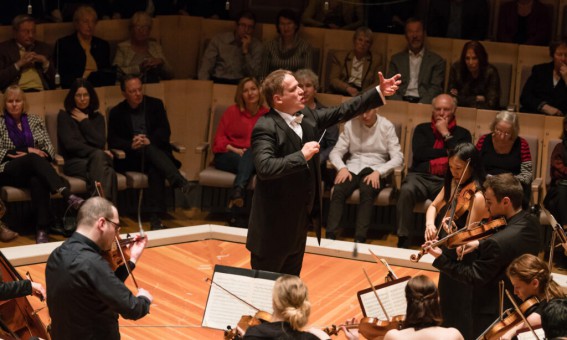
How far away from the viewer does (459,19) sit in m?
6.98

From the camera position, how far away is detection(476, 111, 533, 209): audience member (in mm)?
5781

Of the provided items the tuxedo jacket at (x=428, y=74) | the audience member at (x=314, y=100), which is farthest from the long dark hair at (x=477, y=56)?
the audience member at (x=314, y=100)

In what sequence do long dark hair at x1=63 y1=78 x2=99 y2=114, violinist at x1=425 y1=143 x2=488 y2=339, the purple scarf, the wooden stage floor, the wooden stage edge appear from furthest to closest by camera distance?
long dark hair at x1=63 y1=78 x2=99 y2=114 → the purple scarf → the wooden stage edge → the wooden stage floor → violinist at x1=425 y1=143 x2=488 y2=339

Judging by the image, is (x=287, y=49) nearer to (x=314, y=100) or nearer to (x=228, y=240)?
(x=314, y=100)

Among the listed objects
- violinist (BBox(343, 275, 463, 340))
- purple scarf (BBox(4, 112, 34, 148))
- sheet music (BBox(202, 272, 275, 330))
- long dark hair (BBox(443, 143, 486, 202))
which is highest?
long dark hair (BBox(443, 143, 486, 202))

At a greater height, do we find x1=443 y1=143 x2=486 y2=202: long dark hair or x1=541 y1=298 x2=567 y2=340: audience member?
x1=443 y1=143 x2=486 y2=202: long dark hair

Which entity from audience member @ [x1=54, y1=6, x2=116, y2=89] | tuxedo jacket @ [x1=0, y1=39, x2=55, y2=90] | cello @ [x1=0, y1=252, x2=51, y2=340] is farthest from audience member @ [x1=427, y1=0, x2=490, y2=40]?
cello @ [x1=0, y1=252, x2=51, y2=340]

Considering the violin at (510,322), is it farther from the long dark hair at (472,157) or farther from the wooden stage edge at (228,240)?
the wooden stage edge at (228,240)

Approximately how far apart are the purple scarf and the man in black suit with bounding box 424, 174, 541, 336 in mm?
3125

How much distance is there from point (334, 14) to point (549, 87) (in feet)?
5.85

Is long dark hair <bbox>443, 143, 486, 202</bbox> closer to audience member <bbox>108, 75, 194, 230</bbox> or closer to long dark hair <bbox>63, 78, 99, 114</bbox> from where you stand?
audience member <bbox>108, 75, 194, 230</bbox>

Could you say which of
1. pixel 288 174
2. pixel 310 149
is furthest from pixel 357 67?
pixel 310 149

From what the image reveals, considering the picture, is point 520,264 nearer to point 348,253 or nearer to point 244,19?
point 348,253

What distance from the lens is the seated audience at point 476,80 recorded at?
6.39 meters
